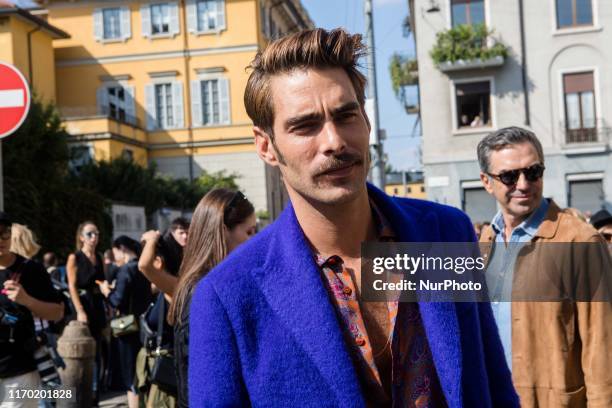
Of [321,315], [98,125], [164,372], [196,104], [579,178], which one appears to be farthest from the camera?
[196,104]

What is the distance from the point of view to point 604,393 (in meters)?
2.85

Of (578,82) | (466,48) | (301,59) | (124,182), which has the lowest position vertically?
(301,59)

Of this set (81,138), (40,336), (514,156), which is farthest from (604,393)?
(81,138)

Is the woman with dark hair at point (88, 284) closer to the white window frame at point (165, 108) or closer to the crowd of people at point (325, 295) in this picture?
the crowd of people at point (325, 295)

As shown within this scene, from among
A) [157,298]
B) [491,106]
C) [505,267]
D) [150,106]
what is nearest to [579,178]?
[491,106]

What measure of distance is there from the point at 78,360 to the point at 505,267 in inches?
215

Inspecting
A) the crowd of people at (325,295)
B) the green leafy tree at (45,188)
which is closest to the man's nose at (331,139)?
the crowd of people at (325,295)

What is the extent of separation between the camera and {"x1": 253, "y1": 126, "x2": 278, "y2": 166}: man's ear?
83.0 inches

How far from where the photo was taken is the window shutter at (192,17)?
45.4 meters

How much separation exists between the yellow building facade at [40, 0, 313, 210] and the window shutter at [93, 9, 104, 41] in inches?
2.4

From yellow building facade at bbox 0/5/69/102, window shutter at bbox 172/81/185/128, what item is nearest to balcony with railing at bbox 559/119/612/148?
yellow building facade at bbox 0/5/69/102

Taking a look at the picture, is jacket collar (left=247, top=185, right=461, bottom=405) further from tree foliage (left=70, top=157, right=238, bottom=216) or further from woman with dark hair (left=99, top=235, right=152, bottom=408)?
tree foliage (left=70, top=157, right=238, bottom=216)

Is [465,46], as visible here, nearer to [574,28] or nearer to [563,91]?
[563,91]

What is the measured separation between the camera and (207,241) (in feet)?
14.4
